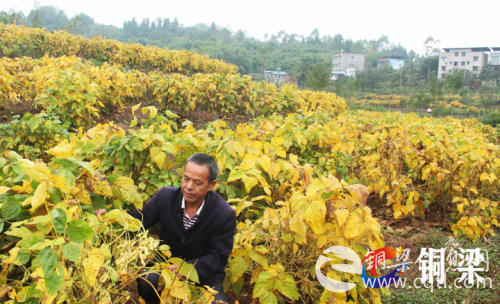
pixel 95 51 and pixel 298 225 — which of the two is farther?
pixel 95 51

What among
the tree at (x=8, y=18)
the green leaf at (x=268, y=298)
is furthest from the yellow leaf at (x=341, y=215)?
the tree at (x=8, y=18)

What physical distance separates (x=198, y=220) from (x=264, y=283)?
47 centimetres

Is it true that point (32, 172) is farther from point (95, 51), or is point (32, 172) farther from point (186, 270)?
point (95, 51)

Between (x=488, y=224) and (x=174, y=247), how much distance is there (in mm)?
2971

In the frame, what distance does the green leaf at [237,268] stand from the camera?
1.68 meters

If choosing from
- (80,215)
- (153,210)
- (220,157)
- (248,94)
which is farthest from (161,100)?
(80,215)

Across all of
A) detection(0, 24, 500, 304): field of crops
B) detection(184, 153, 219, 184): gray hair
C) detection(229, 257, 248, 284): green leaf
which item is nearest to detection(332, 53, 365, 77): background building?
detection(0, 24, 500, 304): field of crops

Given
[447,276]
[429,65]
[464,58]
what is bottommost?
[447,276]

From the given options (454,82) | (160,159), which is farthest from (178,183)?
(454,82)

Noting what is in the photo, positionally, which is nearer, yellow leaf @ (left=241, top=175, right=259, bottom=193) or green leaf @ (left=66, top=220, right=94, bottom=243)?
green leaf @ (left=66, top=220, right=94, bottom=243)

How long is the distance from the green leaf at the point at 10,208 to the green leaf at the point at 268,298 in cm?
107

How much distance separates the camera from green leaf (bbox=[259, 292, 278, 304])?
1.52m

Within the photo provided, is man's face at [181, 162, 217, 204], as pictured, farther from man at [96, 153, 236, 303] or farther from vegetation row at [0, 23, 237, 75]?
vegetation row at [0, 23, 237, 75]

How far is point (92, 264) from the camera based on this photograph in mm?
1093
